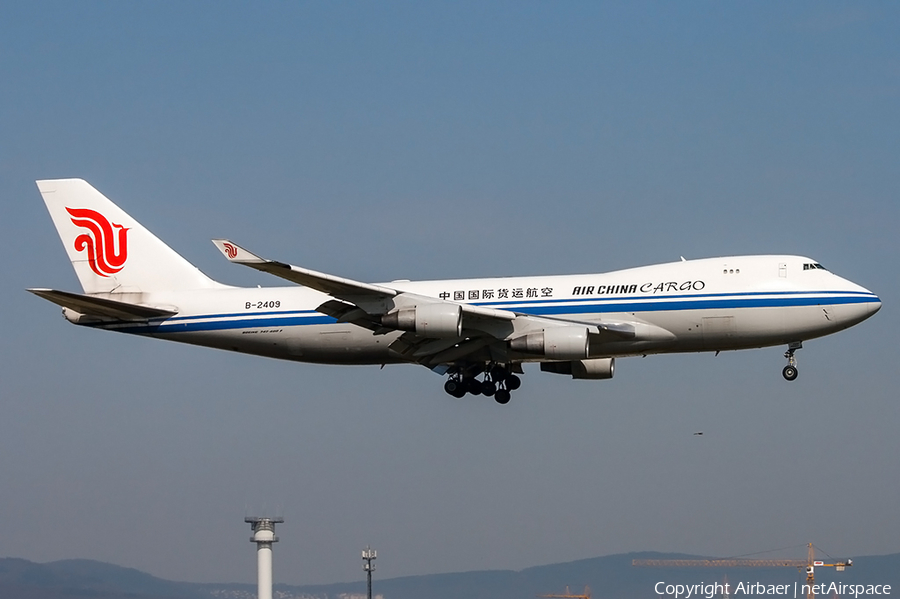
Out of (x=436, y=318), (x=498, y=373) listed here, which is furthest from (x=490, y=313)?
(x=498, y=373)

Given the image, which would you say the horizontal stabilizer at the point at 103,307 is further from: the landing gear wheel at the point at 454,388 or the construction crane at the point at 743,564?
the construction crane at the point at 743,564

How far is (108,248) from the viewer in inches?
1898

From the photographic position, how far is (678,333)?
40.7 meters

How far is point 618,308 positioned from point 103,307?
1918 cm

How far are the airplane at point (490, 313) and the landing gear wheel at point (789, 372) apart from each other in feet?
0.24

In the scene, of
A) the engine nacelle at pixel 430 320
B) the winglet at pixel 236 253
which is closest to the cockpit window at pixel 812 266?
the engine nacelle at pixel 430 320

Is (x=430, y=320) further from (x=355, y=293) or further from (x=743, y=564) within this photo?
(x=743, y=564)

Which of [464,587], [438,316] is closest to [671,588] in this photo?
[438,316]

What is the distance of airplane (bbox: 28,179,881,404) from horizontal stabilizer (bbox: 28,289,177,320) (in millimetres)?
75

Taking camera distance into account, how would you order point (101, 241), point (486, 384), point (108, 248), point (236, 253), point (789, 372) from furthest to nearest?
point (101, 241) → point (108, 248) → point (486, 384) → point (789, 372) → point (236, 253)

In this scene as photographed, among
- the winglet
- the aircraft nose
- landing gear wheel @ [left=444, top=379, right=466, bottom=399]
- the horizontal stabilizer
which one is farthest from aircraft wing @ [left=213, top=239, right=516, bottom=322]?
the aircraft nose

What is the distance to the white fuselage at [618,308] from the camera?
40375mm

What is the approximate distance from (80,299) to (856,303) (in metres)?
27.8

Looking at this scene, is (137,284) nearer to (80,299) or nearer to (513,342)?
(80,299)
